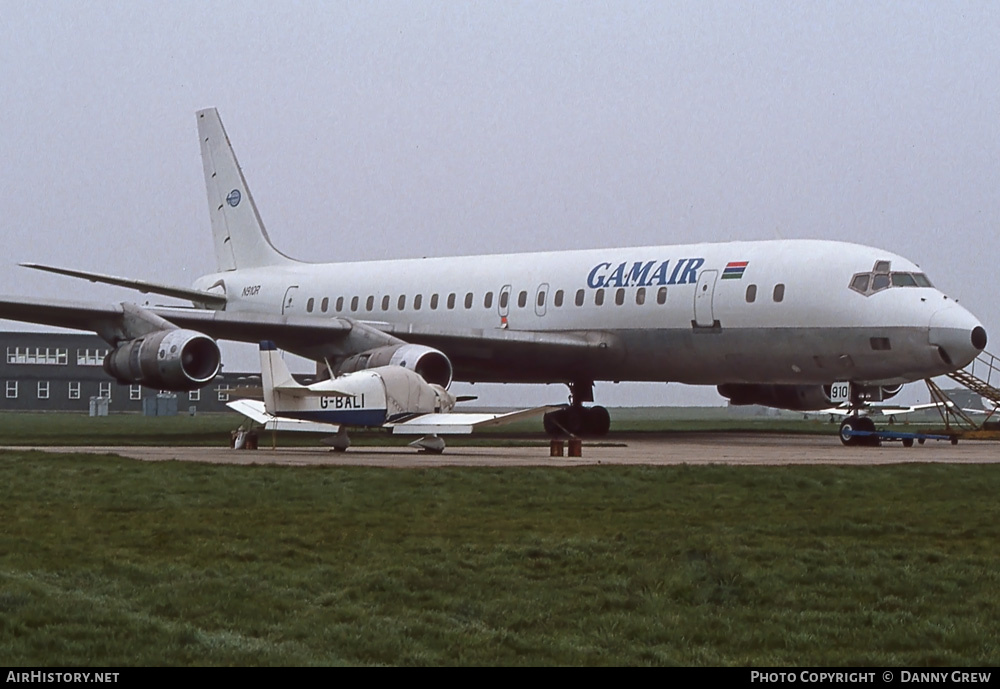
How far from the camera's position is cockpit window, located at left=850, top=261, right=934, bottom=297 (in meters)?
27.5

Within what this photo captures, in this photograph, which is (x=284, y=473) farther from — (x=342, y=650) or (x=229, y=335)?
(x=229, y=335)

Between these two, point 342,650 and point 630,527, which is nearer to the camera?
point 342,650

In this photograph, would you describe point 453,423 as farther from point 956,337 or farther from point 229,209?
point 229,209

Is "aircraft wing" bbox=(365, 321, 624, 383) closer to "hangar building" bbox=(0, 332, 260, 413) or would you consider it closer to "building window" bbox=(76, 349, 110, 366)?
"hangar building" bbox=(0, 332, 260, 413)

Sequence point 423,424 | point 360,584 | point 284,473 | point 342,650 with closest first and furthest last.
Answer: point 342,650, point 360,584, point 284,473, point 423,424

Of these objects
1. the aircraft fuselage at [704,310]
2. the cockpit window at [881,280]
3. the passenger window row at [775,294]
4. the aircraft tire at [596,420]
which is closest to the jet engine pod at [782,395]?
the aircraft tire at [596,420]

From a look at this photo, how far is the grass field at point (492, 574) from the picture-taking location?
7957mm

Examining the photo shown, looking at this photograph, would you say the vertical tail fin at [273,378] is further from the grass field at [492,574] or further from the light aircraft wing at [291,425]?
the grass field at [492,574]

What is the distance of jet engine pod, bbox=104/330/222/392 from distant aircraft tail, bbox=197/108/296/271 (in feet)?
45.9

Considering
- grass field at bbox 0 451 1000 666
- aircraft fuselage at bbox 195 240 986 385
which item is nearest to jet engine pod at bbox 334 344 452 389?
aircraft fuselage at bbox 195 240 986 385

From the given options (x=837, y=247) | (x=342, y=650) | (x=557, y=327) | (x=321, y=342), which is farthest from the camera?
(x=557, y=327)
